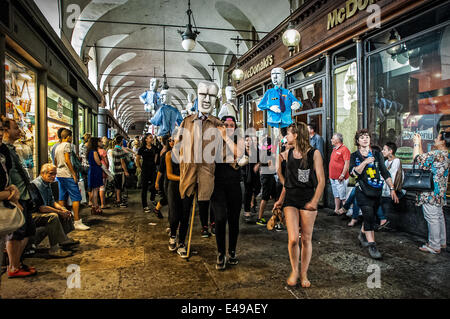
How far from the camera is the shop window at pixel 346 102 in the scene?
6.11 metres

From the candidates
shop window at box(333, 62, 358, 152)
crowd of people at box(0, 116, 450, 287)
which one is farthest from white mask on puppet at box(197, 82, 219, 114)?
shop window at box(333, 62, 358, 152)

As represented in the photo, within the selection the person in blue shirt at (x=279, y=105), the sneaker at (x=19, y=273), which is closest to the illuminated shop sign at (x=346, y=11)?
the person in blue shirt at (x=279, y=105)

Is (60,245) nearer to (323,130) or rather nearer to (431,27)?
(323,130)

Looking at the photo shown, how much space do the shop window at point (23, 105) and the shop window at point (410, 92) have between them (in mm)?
6299

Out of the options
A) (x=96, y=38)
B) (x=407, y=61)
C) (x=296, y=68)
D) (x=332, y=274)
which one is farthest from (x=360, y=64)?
(x=96, y=38)

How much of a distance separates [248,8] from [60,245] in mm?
9273

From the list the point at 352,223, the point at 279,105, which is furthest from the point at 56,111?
the point at 352,223

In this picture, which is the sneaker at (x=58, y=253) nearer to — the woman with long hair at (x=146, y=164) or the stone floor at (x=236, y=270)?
the stone floor at (x=236, y=270)

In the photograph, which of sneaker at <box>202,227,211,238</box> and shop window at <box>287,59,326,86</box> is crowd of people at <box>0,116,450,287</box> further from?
shop window at <box>287,59,326,86</box>

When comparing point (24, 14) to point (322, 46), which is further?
point (322, 46)

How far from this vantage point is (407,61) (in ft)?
16.5

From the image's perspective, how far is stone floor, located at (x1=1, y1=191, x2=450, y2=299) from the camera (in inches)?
105
